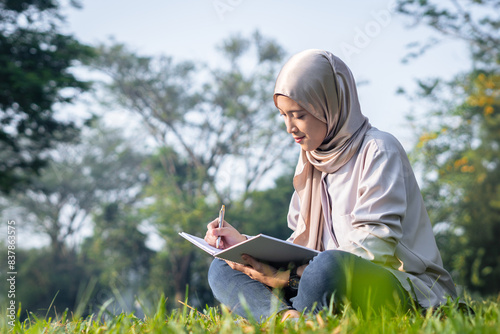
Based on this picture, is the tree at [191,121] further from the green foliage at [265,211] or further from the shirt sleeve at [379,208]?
the shirt sleeve at [379,208]

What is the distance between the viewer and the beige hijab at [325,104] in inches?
79.9

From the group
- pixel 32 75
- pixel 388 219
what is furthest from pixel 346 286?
pixel 32 75

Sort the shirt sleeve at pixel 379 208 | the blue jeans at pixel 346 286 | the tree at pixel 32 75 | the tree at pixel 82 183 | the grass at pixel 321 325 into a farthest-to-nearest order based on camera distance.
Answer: the tree at pixel 82 183 → the tree at pixel 32 75 → the shirt sleeve at pixel 379 208 → the blue jeans at pixel 346 286 → the grass at pixel 321 325

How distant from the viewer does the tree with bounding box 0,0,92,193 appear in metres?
8.80

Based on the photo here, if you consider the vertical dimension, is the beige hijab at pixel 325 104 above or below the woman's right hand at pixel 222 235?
above

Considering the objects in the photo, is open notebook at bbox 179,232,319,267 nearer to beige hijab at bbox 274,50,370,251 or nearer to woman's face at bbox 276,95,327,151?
beige hijab at bbox 274,50,370,251

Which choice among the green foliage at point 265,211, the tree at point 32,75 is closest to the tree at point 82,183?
the green foliage at point 265,211

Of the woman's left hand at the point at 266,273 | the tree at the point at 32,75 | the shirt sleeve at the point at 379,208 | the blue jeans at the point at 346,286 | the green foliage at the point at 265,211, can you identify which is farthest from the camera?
the green foliage at the point at 265,211

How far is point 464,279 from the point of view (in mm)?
12961

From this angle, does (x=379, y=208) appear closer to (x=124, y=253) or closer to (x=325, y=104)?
(x=325, y=104)

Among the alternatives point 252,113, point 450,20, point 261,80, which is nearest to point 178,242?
point 252,113

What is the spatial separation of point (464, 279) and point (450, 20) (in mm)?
6609

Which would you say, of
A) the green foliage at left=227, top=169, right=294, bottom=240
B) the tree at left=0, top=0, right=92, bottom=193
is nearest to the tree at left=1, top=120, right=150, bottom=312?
the green foliage at left=227, top=169, right=294, bottom=240

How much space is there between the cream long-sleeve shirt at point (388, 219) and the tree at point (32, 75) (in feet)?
25.5
